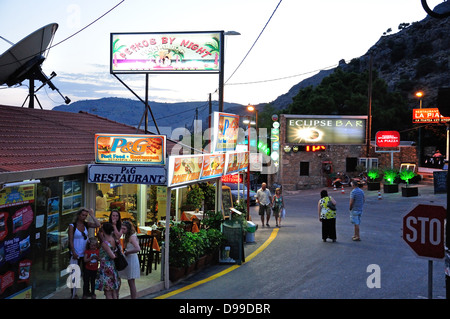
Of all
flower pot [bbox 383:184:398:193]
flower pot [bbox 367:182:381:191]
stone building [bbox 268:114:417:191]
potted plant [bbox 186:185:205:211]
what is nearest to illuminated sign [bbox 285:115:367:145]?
stone building [bbox 268:114:417:191]

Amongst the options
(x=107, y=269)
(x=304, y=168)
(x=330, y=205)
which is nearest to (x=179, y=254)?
(x=107, y=269)

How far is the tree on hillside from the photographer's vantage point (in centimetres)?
5862

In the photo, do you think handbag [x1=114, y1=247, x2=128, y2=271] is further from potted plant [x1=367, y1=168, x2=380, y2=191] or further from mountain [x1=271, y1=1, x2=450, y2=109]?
mountain [x1=271, y1=1, x2=450, y2=109]

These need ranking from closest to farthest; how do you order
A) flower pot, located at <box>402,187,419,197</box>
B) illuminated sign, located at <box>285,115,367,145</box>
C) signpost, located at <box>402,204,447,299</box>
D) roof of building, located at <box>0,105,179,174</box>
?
signpost, located at <box>402,204,447,299</box>
roof of building, located at <box>0,105,179,174</box>
flower pot, located at <box>402,187,419,197</box>
illuminated sign, located at <box>285,115,367,145</box>

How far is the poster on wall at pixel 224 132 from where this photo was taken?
1446 cm

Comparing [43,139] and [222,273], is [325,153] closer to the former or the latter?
[222,273]

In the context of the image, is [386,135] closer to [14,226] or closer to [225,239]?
[225,239]

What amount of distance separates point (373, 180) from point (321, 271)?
2548 cm

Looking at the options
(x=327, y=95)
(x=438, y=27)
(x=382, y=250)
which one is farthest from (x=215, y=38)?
(x=438, y=27)

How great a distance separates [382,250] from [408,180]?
23.0 m

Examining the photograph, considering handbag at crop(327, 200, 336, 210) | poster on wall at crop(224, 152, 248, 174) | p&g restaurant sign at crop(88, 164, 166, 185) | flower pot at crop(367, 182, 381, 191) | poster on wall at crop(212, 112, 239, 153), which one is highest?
poster on wall at crop(212, 112, 239, 153)

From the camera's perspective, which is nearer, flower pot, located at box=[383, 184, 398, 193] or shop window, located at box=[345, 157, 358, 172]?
flower pot, located at box=[383, 184, 398, 193]

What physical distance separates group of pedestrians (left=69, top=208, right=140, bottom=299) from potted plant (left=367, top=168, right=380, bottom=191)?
2692cm
